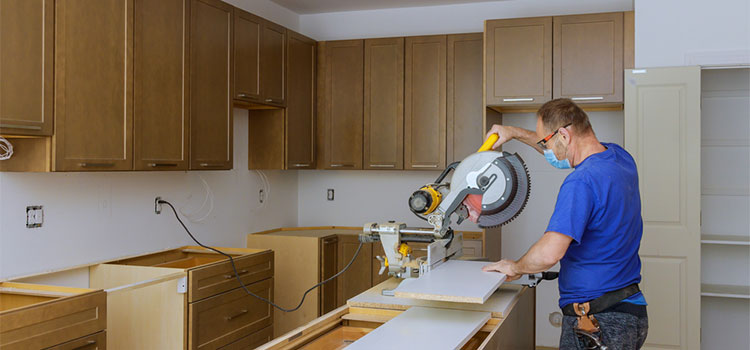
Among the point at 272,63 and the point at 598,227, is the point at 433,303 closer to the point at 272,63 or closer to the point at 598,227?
the point at 598,227

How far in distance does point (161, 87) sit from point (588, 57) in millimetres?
2756

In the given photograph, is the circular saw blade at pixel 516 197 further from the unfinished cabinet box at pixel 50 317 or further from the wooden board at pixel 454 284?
the unfinished cabinet box at pixel 50 317

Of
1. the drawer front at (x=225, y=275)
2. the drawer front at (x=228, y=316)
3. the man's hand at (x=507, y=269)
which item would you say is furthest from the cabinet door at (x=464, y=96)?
the man's hand at (x=507, y=269)

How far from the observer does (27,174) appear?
3084mm

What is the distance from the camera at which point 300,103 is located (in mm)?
5066

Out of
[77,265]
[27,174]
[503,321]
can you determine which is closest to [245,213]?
[77,265]

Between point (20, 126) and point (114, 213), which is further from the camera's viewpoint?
point (114, 213)

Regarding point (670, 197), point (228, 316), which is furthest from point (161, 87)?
point (670, 197)

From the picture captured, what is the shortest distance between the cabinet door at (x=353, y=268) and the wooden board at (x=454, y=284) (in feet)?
7.96

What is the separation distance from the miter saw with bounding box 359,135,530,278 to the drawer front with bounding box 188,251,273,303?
130cm

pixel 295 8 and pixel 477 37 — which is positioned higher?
pixel 295 8

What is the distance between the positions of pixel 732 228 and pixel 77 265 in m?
4.06

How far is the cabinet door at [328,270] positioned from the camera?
16.1 ft

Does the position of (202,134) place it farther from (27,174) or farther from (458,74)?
(458,74)
